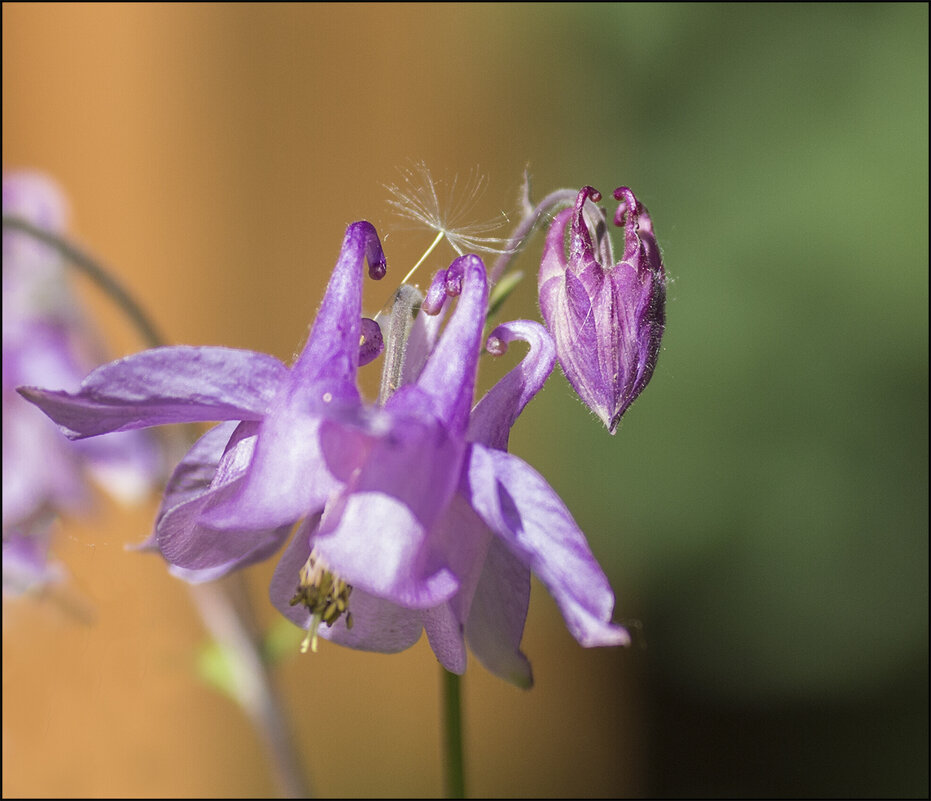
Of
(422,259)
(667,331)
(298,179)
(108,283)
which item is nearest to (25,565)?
(108,283)

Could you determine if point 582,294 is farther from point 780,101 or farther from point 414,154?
point 414,154

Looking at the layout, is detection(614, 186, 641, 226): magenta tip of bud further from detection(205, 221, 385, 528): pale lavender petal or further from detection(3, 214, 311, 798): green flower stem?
detection(3, 214, 311, 798): green flower stem

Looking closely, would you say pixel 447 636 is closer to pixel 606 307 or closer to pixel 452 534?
pixel 452 534

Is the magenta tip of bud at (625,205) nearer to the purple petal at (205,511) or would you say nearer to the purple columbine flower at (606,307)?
the purple columbine flower at (606,307)

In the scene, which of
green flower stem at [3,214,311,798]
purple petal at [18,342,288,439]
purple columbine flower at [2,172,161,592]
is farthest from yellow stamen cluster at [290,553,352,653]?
purple columbine flower at [2,172,161,592]

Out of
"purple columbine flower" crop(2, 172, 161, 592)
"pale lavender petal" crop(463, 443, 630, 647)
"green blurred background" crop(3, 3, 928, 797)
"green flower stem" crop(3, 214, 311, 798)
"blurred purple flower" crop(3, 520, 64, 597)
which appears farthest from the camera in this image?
"green blurred background" crop(3, 3, 928, 797)

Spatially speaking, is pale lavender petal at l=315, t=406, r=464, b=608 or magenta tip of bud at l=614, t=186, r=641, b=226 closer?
pale lavender petal at l=315, t=406, r=464, b=608
